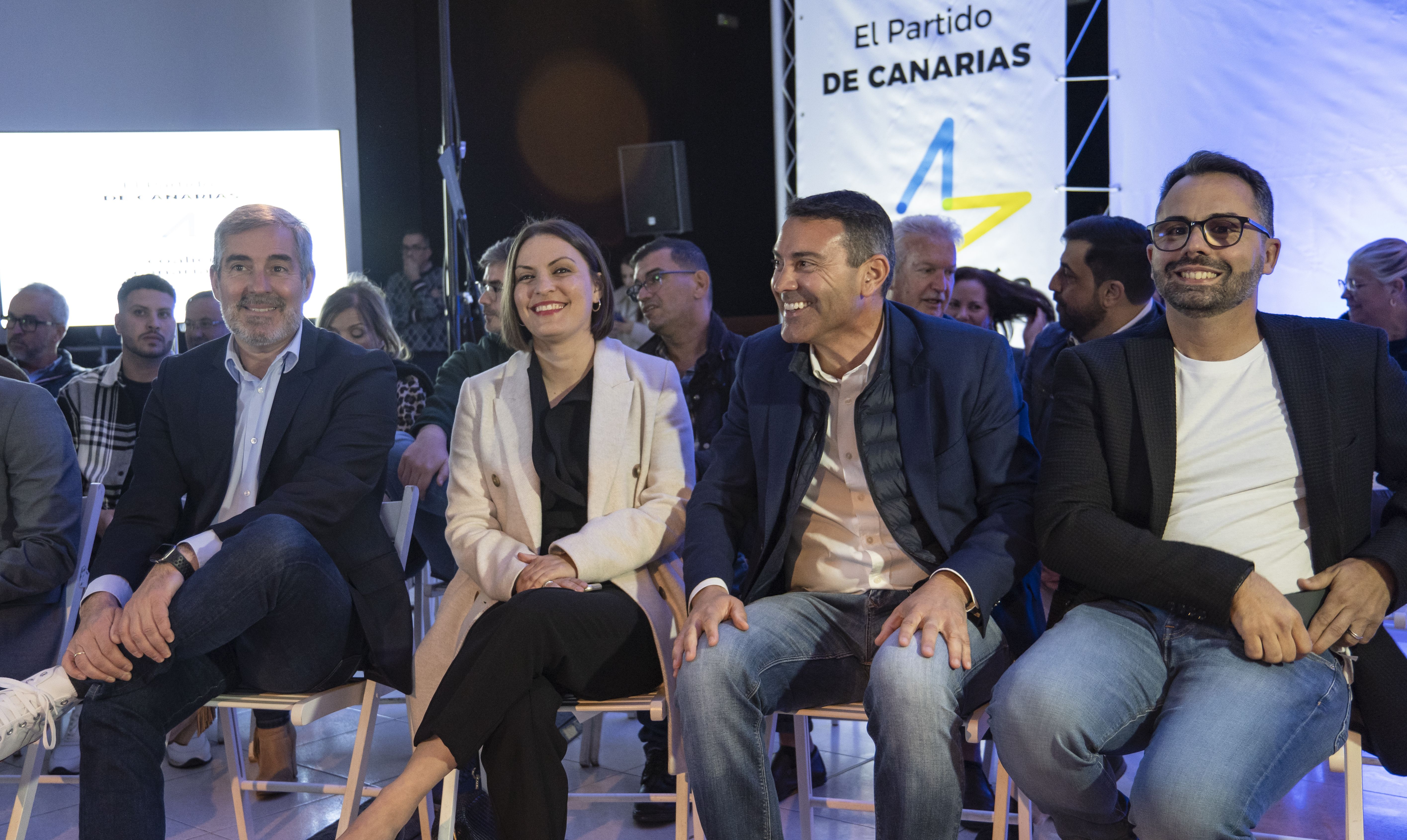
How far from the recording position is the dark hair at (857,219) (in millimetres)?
2373

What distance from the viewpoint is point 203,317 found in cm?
462

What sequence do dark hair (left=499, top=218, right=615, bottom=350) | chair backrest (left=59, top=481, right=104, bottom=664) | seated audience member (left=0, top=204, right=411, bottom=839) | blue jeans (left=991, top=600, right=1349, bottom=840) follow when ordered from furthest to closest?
dark hair (left=499, top=218, right=615, bottom=350)
chair backrest (left=59, top=481, right=104, bottom=664)
seated audience member (left=0, top=204, right=411, bottom=839)
blue jeans (left=991, top=600, right=1349, bottom=840)

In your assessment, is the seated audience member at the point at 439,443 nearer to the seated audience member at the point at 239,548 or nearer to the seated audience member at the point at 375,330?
the seated audience member at the point at 375,330

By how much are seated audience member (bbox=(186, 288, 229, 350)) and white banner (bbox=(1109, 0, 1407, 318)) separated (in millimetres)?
4392

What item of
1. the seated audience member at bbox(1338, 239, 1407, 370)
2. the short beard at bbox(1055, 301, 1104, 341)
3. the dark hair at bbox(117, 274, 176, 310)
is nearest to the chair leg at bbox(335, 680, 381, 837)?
the short beard at bbox(1055, 301, 1104, 341)

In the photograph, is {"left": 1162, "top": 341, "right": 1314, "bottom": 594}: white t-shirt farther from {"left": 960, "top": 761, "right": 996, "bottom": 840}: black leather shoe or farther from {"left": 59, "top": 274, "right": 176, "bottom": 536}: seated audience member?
{"left": 59, "top": 274, "right": 176, "bottom": 536}: seated audience member

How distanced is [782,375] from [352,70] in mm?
6659

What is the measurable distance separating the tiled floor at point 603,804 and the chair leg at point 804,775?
34 centimetres

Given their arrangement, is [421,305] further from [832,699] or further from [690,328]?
[832,699]

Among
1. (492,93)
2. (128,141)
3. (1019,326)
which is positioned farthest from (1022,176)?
(128,141)

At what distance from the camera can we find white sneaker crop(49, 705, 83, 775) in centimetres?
329

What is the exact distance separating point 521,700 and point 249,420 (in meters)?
1.11

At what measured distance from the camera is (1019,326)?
20.0ft

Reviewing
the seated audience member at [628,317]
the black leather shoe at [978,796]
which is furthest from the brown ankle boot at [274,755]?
the black leather shoe at [978,796]
